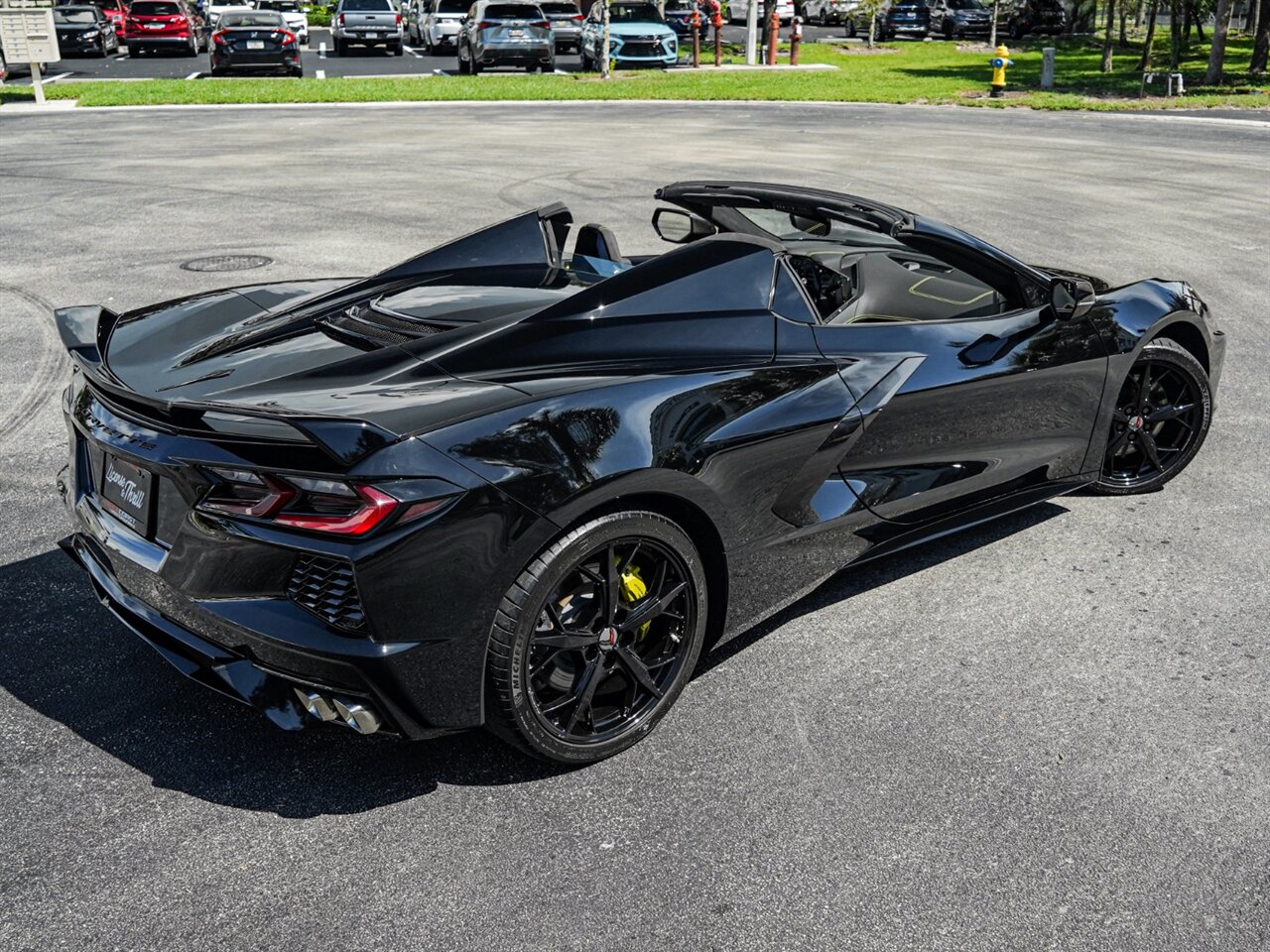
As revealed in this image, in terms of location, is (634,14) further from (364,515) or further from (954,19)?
(364,515)

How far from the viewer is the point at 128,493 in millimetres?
3531

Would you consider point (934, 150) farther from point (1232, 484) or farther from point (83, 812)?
point (83, 812)

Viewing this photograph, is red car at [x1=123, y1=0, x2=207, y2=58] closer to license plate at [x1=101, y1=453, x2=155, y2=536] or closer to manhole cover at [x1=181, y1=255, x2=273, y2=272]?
manhole cover at [x1=181, y1=255, x2=273, y2=272]

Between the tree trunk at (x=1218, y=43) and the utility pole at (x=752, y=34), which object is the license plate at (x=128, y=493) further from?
the utility pole at (x=752, y=34)

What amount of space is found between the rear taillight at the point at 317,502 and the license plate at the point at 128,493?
13.4 inches

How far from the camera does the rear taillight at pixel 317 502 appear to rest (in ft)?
10.2

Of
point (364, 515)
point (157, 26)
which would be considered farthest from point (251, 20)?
point (364, 515)

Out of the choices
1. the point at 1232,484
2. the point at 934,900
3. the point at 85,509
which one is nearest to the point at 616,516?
the point at 934,900

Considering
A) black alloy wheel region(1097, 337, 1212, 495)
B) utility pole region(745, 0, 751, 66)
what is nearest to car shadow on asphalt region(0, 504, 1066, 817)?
black alloy wheel region(1097, 337, 1212, 495)

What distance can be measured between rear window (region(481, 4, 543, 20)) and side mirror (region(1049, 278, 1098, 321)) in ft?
92.5

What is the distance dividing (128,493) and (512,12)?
98.2 ft

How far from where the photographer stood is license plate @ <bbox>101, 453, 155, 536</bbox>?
345 cm

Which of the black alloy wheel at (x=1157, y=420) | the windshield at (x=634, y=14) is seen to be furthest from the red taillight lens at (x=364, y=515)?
the windshield at (x=634, y=14)

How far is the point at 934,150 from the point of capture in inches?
698
